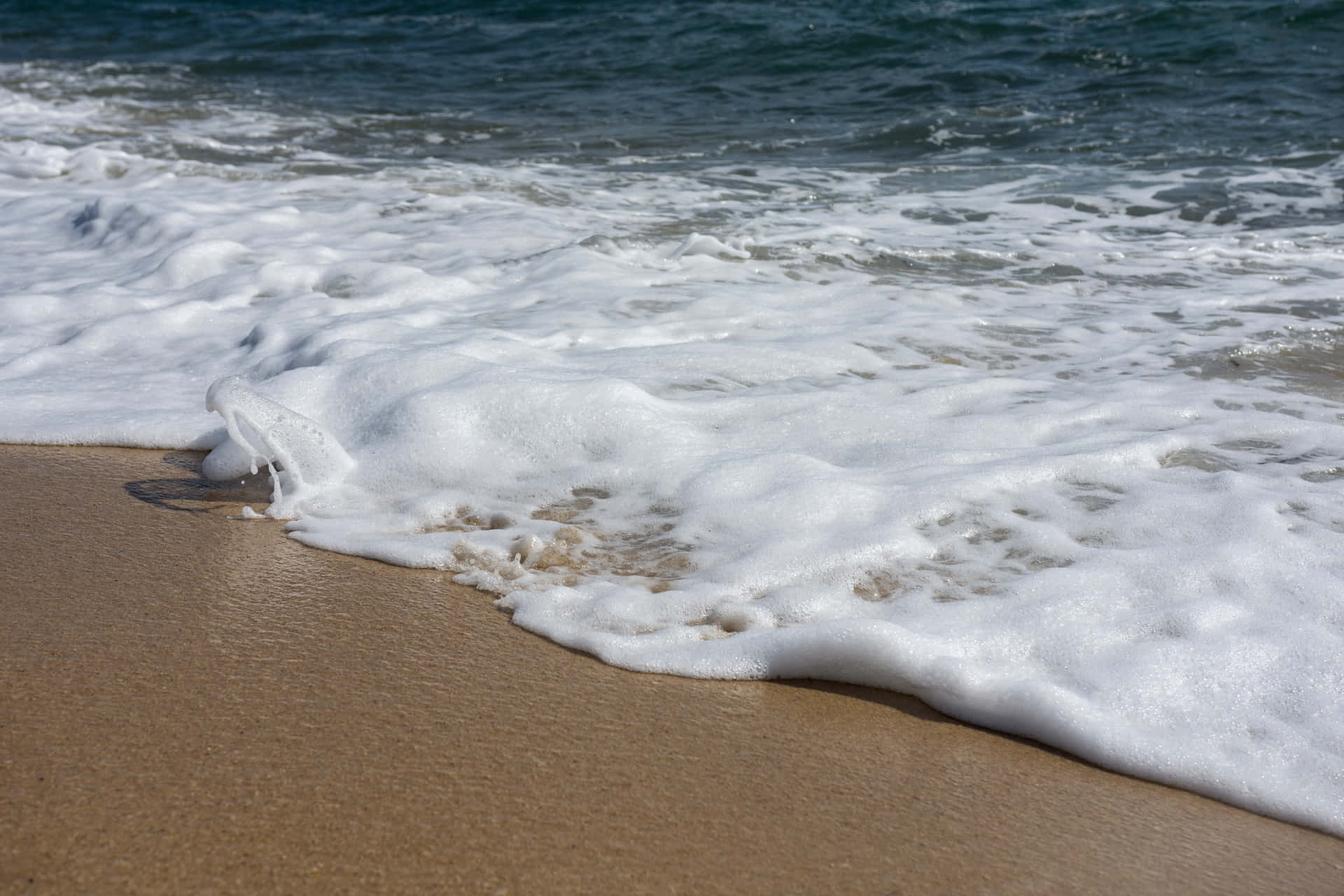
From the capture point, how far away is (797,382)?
2.97 meters

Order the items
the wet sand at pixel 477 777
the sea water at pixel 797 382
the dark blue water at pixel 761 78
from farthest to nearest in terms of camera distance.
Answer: the dark blue water at pixel 761 78
the sea water at pixel 797 382
the wet sand at pixel 477 777

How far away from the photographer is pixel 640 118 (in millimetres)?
8633

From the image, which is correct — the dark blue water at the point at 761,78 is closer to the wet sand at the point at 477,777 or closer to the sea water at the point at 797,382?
the sea water at the point at 797,382

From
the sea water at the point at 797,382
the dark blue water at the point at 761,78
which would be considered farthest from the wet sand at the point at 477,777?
the dark blue water at the point at 761,78

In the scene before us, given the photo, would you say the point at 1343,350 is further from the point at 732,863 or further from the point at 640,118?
the point at 640,118

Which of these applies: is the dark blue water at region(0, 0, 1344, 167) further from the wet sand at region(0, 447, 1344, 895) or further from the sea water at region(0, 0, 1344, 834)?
the wet sand at region(0, 447, 1344, 895)

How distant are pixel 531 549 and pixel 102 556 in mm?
813

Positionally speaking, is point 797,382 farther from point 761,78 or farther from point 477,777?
point 761,78

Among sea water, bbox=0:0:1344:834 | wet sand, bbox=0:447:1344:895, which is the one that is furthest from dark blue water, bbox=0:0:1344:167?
wet sand, bbox=0:447:1344:895

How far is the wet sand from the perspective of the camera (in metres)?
1.26

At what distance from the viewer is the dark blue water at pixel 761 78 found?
7.55 meters

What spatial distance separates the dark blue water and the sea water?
5.3 inches

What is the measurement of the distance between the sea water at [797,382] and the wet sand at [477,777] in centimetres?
11

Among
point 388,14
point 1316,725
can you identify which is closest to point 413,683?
point 1316,725
